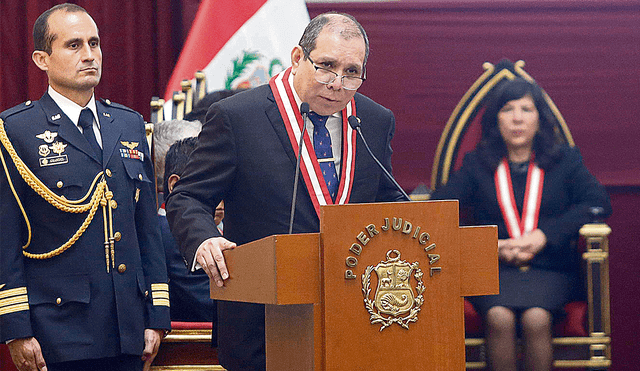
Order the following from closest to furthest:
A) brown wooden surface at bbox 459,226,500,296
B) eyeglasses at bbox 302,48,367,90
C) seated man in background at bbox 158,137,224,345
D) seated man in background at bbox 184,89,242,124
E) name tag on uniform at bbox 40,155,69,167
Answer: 1. brown wooden surface at bbox 459,226,500,296
2. eyeglasses at bbox 302,48,367,90
3. name tag on uniform at bbox 40,155,69,167
4. seated man in background at bbox 158,137,224,345
5. seated man in background at bbox 184,89,242,124

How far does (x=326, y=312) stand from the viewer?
1.28 m

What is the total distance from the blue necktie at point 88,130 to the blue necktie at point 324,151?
72 cm

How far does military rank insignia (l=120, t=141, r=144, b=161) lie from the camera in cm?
229

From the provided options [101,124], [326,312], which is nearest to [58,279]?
[101,124]

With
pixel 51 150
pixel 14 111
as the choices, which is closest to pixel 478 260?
pixel 51 150

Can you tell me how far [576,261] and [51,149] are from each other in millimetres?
2424

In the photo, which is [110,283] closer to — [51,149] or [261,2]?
[51,149]

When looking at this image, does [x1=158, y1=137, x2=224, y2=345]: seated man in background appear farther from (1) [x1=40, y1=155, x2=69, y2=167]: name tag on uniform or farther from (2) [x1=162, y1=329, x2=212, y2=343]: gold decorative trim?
(1) [x1=40, y1=155, x2=69, y2=167]: name tag on uniform

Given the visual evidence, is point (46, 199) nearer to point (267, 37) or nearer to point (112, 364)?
point (112, 364)

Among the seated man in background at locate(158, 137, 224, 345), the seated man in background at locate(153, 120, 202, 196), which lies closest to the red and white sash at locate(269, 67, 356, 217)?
the seated man in background at locate(158, 137, 224, 345)

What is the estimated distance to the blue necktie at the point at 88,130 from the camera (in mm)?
2242

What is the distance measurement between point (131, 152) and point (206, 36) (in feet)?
5.56

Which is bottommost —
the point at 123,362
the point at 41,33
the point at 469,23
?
the point at 123,362

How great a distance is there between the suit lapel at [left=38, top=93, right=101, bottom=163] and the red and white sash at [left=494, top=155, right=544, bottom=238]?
2019 millimetres
